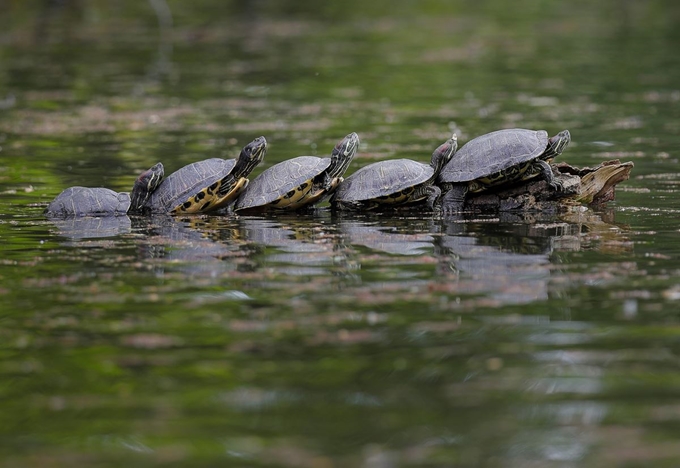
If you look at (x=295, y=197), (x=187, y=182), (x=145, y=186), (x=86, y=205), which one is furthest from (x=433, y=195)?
(x=86, y=205)

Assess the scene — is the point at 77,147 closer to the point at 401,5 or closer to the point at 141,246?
the point at 141,246

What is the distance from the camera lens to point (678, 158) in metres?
12.2

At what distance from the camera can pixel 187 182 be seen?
32.3 feet

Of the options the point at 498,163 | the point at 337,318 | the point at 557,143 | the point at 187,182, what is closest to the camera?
the point at 337,318

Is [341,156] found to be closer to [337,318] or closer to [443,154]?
[443,154]

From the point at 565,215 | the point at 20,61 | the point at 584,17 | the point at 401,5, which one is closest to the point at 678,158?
the point at 565,215

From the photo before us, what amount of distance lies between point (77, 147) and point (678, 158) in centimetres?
751

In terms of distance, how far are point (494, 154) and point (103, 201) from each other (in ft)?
11.6

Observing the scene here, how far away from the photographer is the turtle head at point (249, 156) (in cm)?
957

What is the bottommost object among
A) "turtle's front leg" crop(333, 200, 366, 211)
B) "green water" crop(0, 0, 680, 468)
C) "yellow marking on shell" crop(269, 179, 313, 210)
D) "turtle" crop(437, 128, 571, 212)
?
"green water" crop(0, 0, 680, 468)

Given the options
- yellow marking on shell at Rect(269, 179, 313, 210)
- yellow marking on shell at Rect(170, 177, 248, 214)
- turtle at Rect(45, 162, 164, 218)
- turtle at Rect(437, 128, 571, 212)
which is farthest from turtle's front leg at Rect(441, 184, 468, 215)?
turtle at Rect(45, 162, 164, 218)

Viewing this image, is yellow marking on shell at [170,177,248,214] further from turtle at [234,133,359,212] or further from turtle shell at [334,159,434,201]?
turtle shell at [334,159,434,201]

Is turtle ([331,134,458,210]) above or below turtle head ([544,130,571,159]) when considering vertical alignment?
below

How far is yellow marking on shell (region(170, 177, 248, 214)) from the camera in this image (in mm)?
9727
